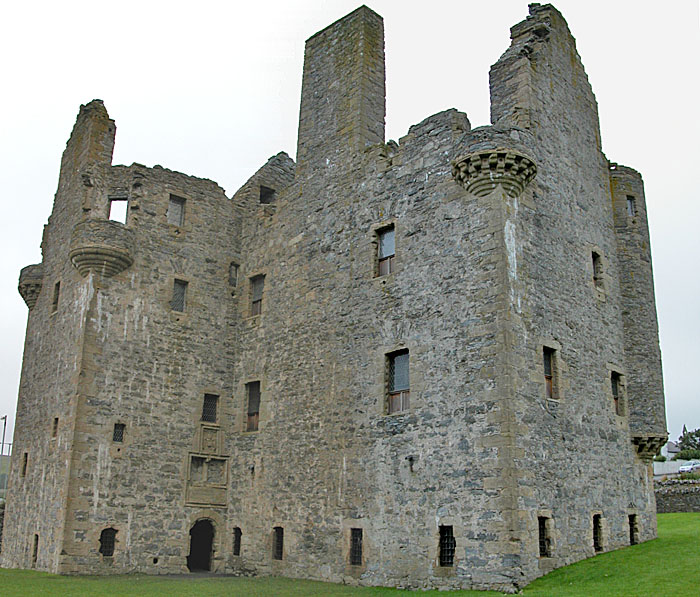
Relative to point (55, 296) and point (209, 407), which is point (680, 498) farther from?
point (55, 296)

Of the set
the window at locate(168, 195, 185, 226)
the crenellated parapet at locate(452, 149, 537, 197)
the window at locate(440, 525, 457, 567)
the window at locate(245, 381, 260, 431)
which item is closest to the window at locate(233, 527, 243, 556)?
the window at locate(245, 381, 260, 431)

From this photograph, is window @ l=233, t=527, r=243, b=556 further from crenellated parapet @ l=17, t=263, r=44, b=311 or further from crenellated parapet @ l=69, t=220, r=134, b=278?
crenellated parapet @ l=17, t=263, r=44, b=311

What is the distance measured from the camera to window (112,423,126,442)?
68.6 feet

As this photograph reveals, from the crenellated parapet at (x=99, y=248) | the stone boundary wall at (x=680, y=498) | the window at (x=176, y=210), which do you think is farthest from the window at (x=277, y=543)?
the stone boundary wall at (x=680, y=498)

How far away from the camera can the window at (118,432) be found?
2091 cm

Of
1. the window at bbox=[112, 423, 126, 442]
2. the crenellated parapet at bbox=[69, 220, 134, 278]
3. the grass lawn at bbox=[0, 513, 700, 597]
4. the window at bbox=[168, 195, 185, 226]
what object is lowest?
the grass lawn at bbox=[0, 513, 700, 597]

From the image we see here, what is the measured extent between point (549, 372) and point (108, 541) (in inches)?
492

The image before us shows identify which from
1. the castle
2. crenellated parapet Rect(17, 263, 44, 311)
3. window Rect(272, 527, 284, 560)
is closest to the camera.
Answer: the castle

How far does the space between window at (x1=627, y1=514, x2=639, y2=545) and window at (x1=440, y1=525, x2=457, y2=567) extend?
554cm

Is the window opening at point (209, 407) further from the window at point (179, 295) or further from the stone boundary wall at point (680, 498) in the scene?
the stone boundary wall at point (680, 498)

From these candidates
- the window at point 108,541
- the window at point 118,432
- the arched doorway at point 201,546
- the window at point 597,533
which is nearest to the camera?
the window at point 597,533

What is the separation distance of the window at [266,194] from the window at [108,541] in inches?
482

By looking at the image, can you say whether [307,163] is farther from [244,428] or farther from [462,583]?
[462,583]

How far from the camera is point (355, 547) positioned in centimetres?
1800
